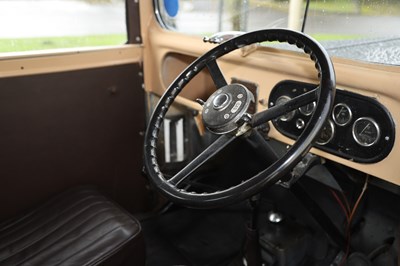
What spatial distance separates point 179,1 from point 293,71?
877mm

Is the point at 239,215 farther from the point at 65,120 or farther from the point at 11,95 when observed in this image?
the point at 11,95

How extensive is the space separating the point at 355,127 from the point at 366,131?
33 mm

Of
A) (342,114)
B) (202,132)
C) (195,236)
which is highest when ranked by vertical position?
(342,114)

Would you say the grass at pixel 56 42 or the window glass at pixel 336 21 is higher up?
the window glass at pixel 336 21

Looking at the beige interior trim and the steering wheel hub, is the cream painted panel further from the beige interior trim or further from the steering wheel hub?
the steering wheel hub

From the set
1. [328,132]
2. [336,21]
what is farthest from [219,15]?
[328,132]

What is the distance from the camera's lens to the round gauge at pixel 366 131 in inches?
37.4

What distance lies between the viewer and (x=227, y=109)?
3.00ft

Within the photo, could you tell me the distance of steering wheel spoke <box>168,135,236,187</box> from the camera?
0.96 metres

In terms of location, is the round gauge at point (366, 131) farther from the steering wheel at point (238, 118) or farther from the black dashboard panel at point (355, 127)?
the steering wheel at point (238, 118)

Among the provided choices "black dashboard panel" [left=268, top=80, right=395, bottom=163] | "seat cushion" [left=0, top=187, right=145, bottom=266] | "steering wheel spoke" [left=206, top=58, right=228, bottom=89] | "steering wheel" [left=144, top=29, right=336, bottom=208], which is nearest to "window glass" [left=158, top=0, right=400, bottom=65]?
"black dashboard panel" [left=268, top=80, right=395, bottom=163]

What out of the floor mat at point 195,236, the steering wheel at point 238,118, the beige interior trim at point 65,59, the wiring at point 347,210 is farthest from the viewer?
the floor mat at point 195,236

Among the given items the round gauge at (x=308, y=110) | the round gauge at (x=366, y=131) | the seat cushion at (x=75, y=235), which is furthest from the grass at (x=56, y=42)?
the round gauge at (x=366, y=131)

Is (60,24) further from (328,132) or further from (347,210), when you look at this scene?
(347,210)
